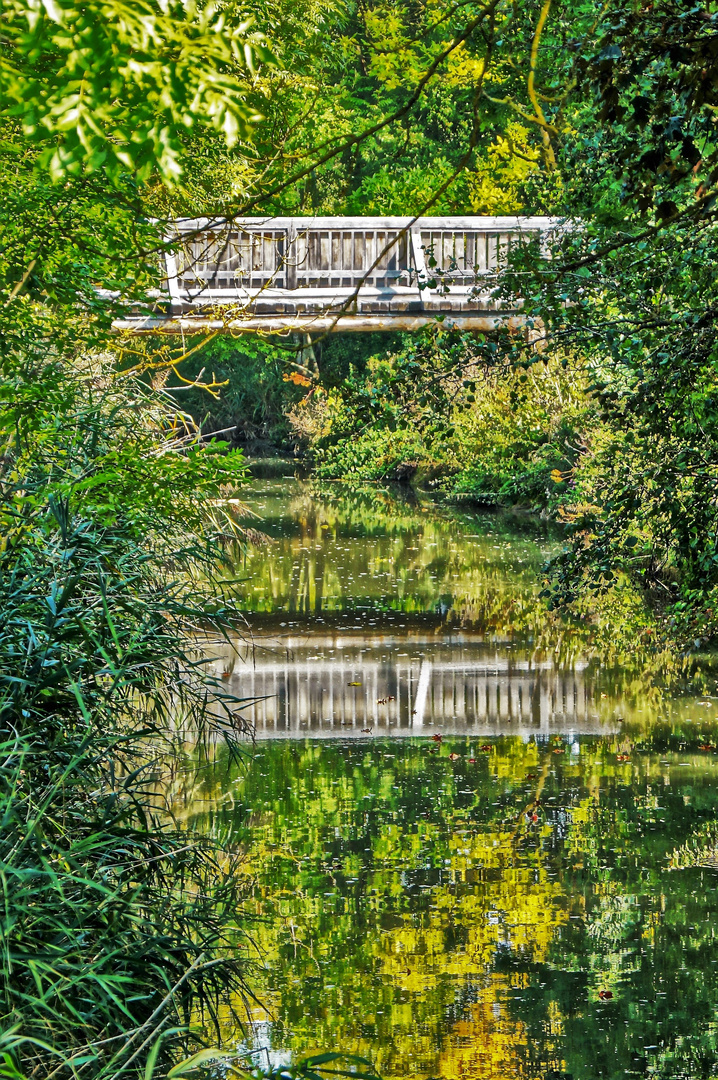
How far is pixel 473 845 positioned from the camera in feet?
25.5

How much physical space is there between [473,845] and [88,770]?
3.39 metres

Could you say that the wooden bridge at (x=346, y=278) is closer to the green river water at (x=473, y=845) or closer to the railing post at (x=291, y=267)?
the railing post at (x=291, y=267)

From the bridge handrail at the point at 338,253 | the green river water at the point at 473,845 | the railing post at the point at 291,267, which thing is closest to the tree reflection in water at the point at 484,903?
the green river water at the point at 473,845

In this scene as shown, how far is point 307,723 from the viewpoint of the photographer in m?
10.5

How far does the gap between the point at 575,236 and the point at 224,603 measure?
255cm

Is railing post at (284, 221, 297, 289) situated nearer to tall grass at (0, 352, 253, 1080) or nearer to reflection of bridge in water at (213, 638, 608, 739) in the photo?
A: reflection of bridge in water at (213, 638, 608, 739)

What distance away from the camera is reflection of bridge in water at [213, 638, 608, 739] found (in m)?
10.4

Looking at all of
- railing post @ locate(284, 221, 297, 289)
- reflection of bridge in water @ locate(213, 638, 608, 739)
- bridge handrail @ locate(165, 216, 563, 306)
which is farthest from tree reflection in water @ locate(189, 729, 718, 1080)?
railing post @ locate(284, 221, 297, 289)

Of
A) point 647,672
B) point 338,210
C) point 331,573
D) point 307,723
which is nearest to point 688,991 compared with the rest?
point 307,723

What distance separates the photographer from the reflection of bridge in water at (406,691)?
10445mm

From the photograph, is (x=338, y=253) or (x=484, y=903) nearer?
(x=484, y=903)

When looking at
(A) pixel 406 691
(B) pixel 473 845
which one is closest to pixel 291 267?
(A) pixel 406 691

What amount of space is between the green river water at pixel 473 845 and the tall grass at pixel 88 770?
2.28 feet

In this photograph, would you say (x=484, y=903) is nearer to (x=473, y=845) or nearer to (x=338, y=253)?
(x=473, y=845)
